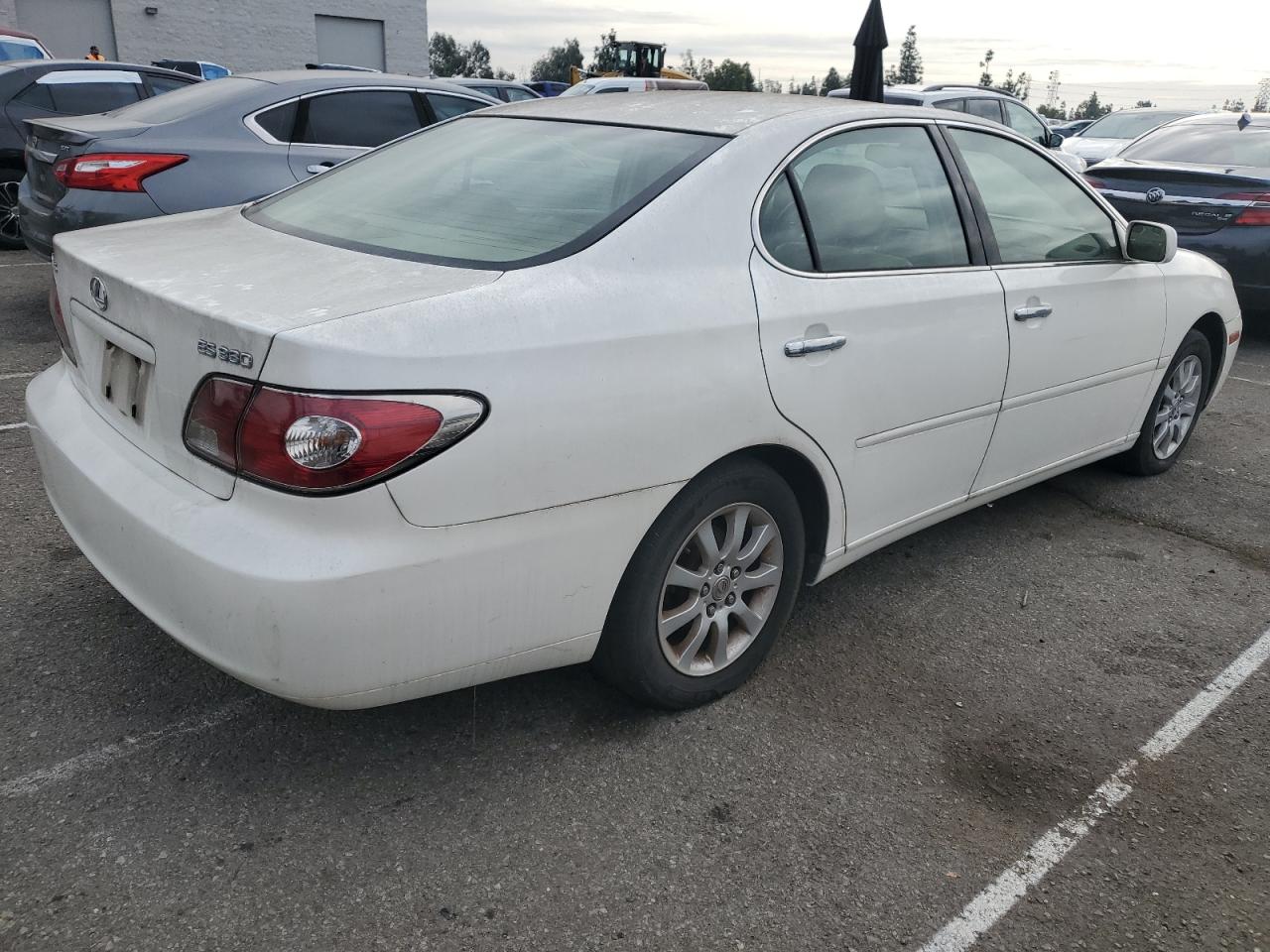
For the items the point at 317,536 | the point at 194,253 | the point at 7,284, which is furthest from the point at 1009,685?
the point at 7,284

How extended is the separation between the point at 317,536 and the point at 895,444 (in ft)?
5.79

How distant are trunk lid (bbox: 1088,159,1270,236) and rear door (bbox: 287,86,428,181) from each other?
4.80 meters

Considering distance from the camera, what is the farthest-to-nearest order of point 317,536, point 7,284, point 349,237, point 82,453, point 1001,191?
point 7,284
point 1001,191
point 349,237
point 82,453
point 317,536

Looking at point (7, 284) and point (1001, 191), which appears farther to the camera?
point (7, 284)

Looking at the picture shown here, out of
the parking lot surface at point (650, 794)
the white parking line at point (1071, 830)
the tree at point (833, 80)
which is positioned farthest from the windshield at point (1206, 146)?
the tree at point (833, 80)

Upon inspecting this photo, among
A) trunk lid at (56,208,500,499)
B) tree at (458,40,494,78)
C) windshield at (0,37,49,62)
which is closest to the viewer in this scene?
trunk lid at (56,208,500,499)

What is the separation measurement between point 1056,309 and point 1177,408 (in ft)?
5.23

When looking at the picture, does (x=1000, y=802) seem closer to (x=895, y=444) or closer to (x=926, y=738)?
(x=926, y=738)

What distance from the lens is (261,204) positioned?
10.8ft

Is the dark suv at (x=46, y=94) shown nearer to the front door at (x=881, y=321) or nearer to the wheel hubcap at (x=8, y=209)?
the wheel hubcap at (x=8, y=209)

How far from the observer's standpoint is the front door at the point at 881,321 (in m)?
2.79

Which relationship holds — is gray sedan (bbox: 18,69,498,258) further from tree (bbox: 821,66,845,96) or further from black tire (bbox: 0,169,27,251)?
tree (bbox: 821,66,845,96)

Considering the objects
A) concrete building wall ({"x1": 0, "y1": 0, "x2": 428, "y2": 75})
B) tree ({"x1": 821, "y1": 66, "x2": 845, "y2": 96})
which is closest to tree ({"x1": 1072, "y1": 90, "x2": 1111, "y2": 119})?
tree ({"x1": 821, "y1": 66, "x2": 845, "y2": 96})

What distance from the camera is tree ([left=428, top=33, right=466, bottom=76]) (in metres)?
69.2
